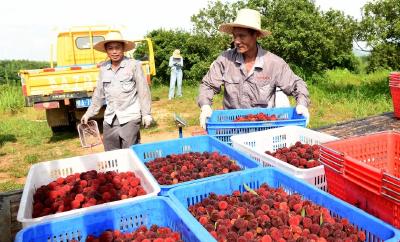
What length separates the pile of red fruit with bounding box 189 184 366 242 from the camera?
1.45 metres

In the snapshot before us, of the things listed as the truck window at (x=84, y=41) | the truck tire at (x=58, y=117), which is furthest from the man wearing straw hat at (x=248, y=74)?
the truck window at (x=84, y=41)

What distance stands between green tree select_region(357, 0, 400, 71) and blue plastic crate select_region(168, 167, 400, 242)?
8.37 meters

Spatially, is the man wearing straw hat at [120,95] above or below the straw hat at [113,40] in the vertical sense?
below

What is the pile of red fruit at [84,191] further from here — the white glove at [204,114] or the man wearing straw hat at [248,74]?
the man wearing straw hat at [248,74]

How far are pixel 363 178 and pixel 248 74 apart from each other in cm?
187

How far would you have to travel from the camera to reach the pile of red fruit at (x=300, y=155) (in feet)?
6.90

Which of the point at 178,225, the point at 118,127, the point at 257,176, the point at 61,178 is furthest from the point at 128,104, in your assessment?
the point at 178,225

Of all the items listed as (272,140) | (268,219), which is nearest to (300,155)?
(272,140)

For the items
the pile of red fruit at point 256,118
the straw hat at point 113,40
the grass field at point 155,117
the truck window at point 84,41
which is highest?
the truck window at point 84,41

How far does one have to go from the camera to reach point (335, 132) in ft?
11.7

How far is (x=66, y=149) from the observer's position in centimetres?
714

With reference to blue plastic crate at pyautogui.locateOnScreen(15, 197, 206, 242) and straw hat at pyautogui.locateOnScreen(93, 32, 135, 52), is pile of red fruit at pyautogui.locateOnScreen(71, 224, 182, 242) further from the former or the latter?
straw hat at pyautogui.locateOnScreen(93, 32, 135, 52)

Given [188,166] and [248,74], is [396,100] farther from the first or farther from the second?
[188,166]

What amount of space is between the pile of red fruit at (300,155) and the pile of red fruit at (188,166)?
0.31 metres
